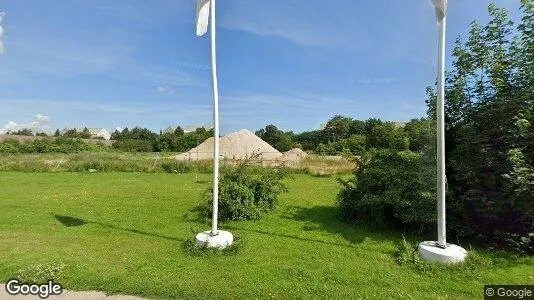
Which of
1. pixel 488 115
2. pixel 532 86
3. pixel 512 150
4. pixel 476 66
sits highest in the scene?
pixel 476 66

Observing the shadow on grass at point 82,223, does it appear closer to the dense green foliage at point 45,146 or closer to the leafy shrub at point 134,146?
the dense green foliage at point 45,146

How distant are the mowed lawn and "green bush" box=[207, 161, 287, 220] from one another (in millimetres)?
344

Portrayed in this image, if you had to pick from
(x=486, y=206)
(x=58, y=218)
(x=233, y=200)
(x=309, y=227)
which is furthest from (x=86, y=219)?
(x=486, y=206)

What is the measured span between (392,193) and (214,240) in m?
3.22

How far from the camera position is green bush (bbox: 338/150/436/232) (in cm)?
568

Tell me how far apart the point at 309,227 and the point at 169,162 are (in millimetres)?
15892

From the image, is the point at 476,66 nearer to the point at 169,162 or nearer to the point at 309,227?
the point at 309,227

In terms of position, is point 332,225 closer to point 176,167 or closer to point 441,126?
point 441,126

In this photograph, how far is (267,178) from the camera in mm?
8227

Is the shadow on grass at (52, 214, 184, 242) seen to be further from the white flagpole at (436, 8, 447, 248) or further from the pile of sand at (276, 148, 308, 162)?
the pile of sand at (276, 148, 308, 162)

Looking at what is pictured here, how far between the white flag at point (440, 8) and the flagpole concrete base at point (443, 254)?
3.12m

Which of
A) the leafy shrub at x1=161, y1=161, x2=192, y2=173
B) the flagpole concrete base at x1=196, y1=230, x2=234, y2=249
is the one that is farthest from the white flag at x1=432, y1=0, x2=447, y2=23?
the leafy shrub at x1=161, y1=161, x2=192, y2=173

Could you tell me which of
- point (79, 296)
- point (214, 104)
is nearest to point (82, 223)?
point (79, 296)

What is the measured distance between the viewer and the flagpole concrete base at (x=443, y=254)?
4430 millimetres
